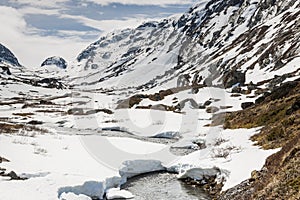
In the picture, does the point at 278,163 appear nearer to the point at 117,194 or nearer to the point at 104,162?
the point at 117,194

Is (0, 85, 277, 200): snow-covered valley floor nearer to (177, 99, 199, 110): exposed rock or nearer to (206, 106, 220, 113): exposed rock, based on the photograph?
(206, 106, 220, 113): exposed rock

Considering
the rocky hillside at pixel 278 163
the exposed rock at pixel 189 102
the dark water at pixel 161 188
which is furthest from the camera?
the exposed rock at pixel 189 102

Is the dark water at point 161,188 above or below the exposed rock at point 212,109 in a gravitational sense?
below

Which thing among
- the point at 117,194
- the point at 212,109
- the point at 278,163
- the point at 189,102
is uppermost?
the point at 189,102

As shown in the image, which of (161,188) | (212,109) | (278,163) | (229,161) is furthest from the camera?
(212,109)

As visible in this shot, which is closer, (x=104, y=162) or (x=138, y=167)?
(x=104, y=162)

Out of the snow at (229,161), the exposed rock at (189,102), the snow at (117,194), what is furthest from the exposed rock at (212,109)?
the snow at (117,194)

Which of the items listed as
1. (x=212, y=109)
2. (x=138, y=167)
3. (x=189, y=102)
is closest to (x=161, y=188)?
(x=138, y=167)

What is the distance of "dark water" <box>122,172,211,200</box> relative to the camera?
85.7 ft

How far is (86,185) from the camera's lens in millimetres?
24531

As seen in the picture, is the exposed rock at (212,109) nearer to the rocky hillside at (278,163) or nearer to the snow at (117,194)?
the rocky hillside at (278,163)

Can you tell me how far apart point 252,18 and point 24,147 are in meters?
183

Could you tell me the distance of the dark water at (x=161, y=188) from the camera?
26109 millimetres

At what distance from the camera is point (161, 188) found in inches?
1119
